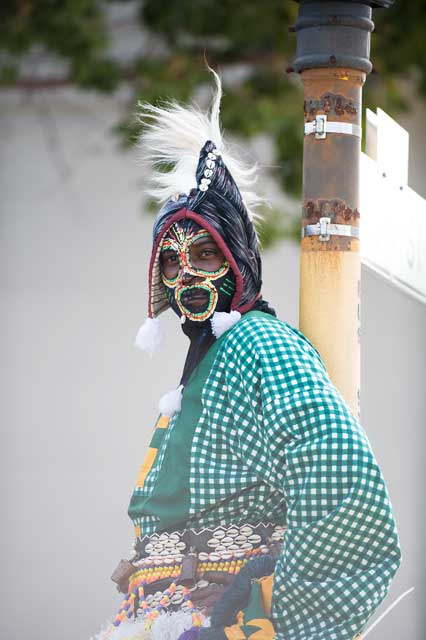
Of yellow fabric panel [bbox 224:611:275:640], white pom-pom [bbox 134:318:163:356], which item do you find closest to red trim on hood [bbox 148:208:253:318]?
white pom-pom [bbox 134:318:163:356]

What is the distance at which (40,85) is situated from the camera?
6.18 meters

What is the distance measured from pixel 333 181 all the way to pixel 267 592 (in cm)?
80

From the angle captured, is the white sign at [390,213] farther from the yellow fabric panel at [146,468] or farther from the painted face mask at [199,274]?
the yellow fabric panel at [146,468]

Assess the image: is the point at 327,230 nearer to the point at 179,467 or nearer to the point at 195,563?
the point at 179,467

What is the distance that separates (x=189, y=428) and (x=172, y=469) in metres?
0.08

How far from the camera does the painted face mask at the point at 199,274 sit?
2.44 m

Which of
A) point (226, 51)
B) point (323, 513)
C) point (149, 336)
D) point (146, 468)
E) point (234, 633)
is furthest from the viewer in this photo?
point (226, 51)

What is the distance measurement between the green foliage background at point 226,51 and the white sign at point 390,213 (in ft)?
9.38

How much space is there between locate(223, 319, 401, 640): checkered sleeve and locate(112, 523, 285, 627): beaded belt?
0.13 m

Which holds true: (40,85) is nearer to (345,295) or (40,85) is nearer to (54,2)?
(54,2)

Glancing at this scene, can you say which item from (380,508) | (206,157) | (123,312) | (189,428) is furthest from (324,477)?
(123,312)

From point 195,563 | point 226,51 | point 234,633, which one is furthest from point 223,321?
point 226,51

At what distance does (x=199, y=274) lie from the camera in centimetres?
244

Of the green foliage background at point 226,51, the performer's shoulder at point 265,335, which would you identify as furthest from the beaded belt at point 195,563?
the green foliage background at point 226,51
